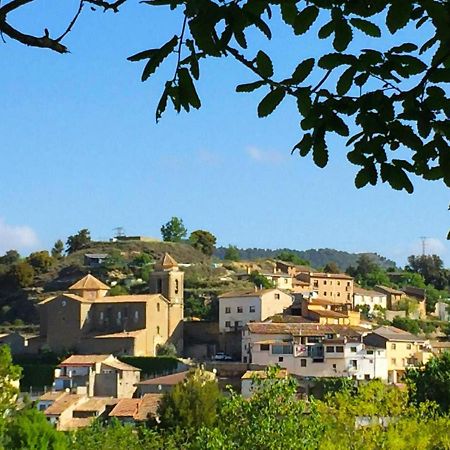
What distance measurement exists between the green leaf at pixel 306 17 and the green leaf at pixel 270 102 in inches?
8.8

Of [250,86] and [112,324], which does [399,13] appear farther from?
[112,324]

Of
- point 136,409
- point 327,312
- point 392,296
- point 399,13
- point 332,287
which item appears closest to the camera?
point 399,13

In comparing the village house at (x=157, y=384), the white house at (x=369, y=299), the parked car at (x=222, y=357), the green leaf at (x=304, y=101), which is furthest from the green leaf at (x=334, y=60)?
Answer: the white house at (x=369, y=299)

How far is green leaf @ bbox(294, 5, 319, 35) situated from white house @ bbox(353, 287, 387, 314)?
67.1m

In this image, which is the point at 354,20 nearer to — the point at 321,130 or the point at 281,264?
the point at 321,130

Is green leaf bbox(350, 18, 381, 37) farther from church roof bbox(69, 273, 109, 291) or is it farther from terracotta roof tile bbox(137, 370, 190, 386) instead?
church roof bbox(69, 273, 109, 291)

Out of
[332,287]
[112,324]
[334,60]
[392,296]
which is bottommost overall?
[334,60]

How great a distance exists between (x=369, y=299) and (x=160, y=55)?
69743 mm

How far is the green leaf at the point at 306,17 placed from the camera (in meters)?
3.29

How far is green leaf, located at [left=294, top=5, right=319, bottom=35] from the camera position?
3.29m

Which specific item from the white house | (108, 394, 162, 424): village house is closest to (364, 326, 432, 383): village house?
the white house

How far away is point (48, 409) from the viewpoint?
44656 millimetres

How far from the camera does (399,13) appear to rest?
321cm

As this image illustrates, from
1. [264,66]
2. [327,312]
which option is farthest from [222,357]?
[264,66]
